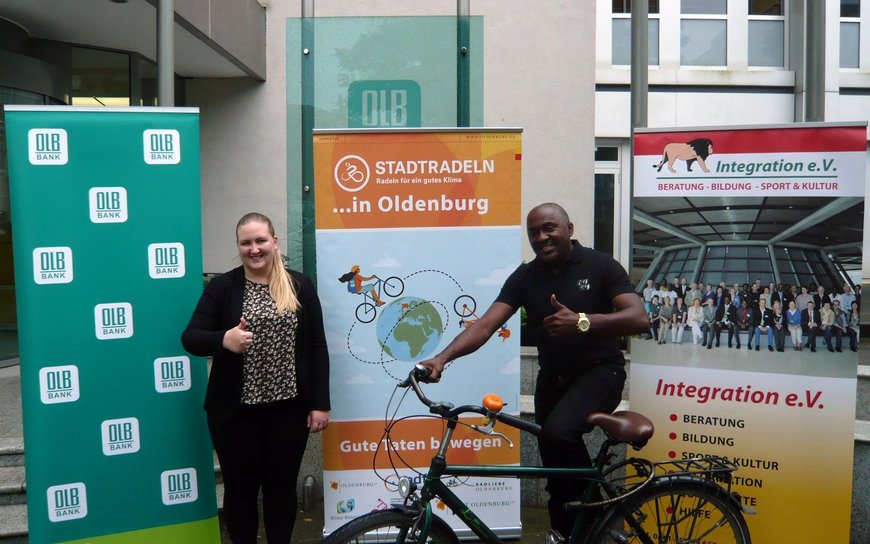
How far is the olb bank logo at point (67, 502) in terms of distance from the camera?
119 inches

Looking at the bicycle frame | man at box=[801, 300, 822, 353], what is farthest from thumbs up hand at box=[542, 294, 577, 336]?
man at box=[801, 300, 822, 353]

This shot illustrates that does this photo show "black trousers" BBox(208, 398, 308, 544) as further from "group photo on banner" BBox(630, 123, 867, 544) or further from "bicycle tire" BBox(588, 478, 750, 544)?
"group photo on banner" BBox(630, 123, 867, 544)

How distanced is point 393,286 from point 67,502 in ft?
5.56

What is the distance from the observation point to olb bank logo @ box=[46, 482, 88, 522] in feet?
9.90

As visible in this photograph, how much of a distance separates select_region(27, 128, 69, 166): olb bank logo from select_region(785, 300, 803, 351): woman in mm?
3214

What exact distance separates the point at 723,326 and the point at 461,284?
1253 mm

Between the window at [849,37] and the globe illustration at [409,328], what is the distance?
14363 mm

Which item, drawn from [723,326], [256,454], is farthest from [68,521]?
[723,326]

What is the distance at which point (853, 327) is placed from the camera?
3.22 m

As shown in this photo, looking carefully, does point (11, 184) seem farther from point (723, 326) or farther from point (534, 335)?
point (723, 326)

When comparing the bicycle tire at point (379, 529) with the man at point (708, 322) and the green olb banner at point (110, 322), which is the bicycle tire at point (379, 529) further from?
the man at point (708, 322)

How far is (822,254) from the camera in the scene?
324 cm

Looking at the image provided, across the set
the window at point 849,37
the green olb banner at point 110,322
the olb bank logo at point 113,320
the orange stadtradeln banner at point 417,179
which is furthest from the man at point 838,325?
the window at point 849,37

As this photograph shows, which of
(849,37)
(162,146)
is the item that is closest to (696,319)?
(162,146)
